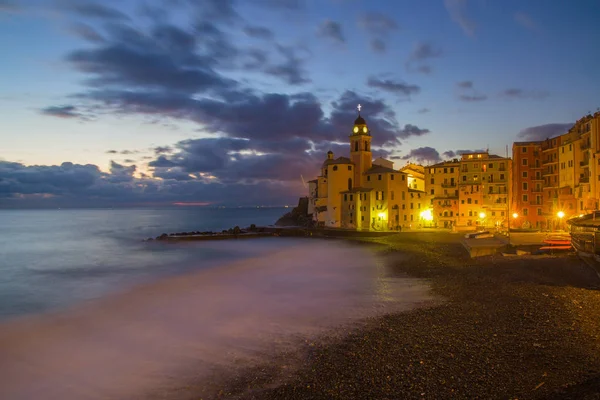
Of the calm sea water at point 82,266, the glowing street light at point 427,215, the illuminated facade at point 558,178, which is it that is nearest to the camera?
the calm sea water at point 82,266

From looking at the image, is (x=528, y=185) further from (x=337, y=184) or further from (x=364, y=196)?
(x=337, y=184)

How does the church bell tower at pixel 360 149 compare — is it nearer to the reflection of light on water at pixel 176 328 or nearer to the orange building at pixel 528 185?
the orange building at pixel 528 185

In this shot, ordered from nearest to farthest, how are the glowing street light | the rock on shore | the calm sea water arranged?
1. the calm sea water
2. the glowing street light
3. the rock on shore

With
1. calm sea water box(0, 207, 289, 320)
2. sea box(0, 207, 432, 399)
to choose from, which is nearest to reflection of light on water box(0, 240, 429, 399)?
sea box(0, 207, 432, 399)

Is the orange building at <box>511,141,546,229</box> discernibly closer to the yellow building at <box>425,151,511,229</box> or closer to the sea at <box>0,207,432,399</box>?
the yellow building at <box>425,151,511,229</box>

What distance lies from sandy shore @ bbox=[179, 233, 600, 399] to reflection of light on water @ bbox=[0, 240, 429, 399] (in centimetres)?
194

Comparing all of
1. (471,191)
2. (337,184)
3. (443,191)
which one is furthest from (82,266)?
(471,191)

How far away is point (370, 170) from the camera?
216 feet

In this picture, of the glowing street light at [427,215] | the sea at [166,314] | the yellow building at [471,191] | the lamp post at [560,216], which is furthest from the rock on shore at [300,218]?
the lamp post at [560,216]

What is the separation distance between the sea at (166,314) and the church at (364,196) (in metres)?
19.9

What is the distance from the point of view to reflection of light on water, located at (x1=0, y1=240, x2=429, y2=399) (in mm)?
13477

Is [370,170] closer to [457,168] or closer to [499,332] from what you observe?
[457,168]

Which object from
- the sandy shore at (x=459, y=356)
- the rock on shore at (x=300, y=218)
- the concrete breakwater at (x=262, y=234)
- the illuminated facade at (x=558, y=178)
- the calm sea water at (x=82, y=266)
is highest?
the illuminated facade at (x=558, y=178)

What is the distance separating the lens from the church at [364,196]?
62.1 meters
